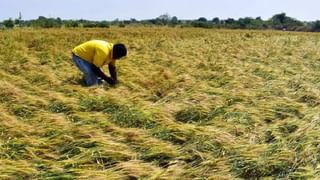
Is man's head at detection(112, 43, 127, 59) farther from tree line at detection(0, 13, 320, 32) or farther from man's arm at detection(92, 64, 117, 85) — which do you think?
tree line at detection(0, 13, 320, 32)

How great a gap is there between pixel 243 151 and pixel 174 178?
3.04 feet

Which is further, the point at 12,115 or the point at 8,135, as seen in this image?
the point at 12,115

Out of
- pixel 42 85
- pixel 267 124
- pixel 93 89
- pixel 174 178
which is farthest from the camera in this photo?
pixel 42 85

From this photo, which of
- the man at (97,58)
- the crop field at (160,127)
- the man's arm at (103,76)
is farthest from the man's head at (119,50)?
the crop field at (160,127)

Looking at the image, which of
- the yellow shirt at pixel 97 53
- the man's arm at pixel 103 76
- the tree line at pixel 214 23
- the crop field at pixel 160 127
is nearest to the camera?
the crop field at pixel 160 127

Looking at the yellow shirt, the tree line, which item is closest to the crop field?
the yellow shirt

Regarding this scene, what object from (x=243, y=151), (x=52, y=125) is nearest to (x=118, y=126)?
(x=52, y=125)

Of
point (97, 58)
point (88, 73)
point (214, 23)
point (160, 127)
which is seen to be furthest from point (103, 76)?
point (214, 23)

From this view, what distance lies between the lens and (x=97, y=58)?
8.55 m

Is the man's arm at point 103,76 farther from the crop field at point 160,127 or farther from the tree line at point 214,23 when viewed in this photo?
the tree line at point 214,23

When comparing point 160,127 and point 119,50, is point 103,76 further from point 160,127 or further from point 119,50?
point 160,127

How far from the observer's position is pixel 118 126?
5.52 m

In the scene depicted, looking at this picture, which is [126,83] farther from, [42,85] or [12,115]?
[12,115]

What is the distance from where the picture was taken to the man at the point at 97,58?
27.6ft
